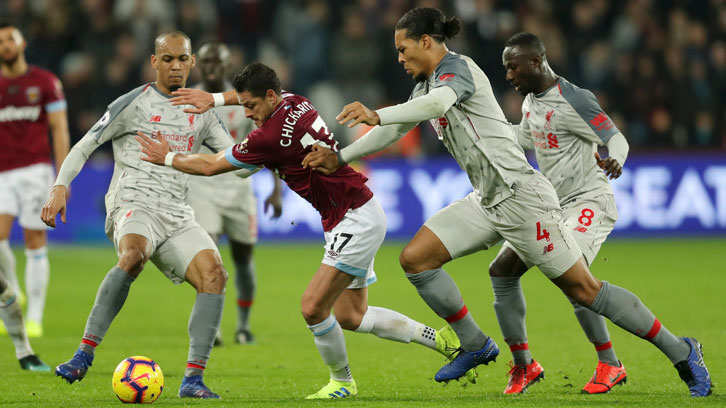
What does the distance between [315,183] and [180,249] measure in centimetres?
107

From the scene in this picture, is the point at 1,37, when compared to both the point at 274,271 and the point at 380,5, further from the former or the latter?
the point at 380,5

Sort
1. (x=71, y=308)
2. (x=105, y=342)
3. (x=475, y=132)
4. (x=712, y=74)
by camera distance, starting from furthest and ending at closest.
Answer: (x=712, y=74)
(x=71, y=308)
(x=105, y=342)
(x=475, y=132)

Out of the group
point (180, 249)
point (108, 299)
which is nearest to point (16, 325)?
point (108, 299)

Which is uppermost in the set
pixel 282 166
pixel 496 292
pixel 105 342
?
pixel 282 166

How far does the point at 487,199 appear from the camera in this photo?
249 inches

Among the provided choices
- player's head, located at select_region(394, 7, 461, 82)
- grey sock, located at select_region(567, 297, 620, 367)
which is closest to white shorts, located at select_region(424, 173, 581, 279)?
grey sock, located at select_region(567, 297, 620, 367)

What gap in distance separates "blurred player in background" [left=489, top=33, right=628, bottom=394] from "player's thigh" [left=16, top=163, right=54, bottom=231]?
4.80 m

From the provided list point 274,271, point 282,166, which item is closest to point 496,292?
point 282,166

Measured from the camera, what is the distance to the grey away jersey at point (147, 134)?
6.90 m

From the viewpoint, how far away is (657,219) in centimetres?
1658

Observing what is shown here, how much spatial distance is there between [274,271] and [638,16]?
915cm

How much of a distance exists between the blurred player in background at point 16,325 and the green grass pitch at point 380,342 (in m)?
0.13

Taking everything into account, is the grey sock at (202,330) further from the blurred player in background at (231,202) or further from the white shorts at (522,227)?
the blurred player in background at (231,202)

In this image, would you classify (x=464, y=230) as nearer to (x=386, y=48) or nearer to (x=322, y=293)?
(x=322, y=293)
